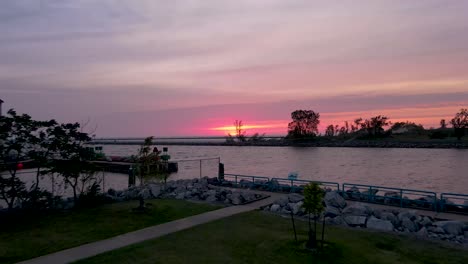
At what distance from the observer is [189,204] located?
18.9 m

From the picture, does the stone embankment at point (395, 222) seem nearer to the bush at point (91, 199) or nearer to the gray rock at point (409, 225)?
the gray rock at point (409, 225)

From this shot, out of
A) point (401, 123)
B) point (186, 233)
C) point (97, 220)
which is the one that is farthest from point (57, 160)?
point (401, 123)

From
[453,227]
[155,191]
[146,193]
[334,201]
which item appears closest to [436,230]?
[453,227]

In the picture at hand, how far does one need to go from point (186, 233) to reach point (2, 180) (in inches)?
357

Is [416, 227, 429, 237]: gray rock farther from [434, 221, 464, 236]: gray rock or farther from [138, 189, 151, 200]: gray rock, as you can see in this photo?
[138, 189, 151, 200]: gray rock

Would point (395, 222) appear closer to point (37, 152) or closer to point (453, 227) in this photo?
point (453, 227)

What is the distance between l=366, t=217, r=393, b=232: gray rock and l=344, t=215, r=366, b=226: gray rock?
24 cm

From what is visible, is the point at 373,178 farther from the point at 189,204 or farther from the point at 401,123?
the point at 401,123

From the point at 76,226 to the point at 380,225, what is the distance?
39.4 feet

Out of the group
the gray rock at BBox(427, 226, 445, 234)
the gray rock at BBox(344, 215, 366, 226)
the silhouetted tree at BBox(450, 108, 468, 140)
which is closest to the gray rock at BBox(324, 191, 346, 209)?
the gray rock at BBox(344, 215, 366, 226)

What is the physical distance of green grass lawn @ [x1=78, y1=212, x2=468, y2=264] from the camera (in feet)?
34.6

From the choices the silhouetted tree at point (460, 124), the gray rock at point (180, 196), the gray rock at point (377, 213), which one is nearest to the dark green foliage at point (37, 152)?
the gray rock at point (180, 196)

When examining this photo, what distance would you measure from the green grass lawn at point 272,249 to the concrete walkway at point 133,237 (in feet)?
1.82

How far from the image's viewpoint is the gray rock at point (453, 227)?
13.5m
